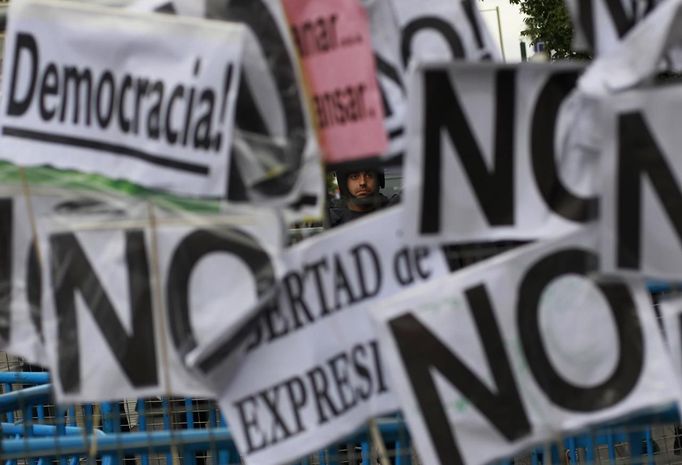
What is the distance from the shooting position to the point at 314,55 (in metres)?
2.94

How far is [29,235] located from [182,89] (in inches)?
20.3

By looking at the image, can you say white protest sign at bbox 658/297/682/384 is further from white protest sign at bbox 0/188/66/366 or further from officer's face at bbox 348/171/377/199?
officer's face at bbox 348/171/377/199

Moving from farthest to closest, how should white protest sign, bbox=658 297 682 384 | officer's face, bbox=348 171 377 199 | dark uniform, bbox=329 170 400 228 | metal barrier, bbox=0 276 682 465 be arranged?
officer's face, bbox=348 171 377 199 → dark uniform, bbox=329 170 400 228 → metal barrier, bbox=0 276 682 465 → white protest sign, bbox=658 297 682 384

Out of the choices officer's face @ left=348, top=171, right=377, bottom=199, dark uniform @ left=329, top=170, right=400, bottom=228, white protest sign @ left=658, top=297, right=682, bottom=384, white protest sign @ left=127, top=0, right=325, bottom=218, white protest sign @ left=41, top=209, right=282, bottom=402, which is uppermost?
officer's face @ left=348, top=171, right=377, bottom=199

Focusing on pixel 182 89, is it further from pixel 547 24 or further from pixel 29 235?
pixel 547 24

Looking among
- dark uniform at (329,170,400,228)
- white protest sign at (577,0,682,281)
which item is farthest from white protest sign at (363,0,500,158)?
dark uniform at (329,170,400,228)

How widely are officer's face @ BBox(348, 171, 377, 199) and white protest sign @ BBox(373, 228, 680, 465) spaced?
2655 millimetres

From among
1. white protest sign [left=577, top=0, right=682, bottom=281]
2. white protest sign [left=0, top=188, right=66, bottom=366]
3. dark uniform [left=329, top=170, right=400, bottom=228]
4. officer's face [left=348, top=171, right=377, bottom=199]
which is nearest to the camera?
white protest sign [left=577, top=0, right=682, bottom=281]

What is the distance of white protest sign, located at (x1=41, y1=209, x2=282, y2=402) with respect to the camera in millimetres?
2947

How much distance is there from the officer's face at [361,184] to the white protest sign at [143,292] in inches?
103

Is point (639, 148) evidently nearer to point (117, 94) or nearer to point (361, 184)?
point (117, 94)

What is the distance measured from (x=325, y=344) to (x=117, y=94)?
74cm

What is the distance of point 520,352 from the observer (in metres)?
2.91

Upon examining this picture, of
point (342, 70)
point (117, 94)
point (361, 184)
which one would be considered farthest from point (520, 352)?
point (361, 184)
